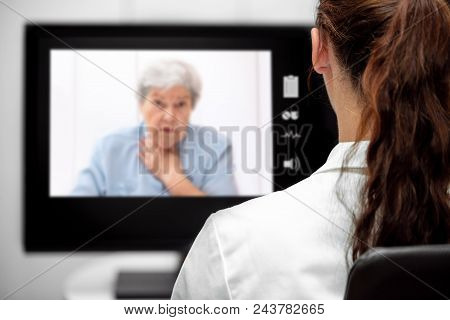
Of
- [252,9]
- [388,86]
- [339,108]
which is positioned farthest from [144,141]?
[388,86]

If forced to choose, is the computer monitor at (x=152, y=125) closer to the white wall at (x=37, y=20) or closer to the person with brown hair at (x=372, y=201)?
the white wall at (x=37, y=20)

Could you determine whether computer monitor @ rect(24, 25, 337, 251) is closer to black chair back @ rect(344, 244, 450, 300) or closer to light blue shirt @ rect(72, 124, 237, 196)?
light blue shirt @ rect(72, 124, 237, 196)

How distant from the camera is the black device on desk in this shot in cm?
177

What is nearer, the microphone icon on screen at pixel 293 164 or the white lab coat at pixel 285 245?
the white lab coat at pixel 285 245

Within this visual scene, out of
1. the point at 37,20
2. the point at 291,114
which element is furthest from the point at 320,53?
the point at 37,20

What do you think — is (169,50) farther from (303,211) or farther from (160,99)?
(303,211)

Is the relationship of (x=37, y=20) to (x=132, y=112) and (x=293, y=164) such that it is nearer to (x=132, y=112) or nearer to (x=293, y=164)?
(x=132, y=112)

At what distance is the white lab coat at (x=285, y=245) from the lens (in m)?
0.63

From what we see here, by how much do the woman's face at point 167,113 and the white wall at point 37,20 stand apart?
0.81 ft

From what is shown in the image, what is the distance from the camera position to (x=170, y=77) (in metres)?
1.78

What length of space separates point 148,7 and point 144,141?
45 centimetres

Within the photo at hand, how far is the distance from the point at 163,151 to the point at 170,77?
255 mm

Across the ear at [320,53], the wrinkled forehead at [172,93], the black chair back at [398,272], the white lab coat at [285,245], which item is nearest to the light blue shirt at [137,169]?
the wrinkled forehead at [172,93]

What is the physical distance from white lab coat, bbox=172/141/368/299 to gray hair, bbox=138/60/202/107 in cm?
115
